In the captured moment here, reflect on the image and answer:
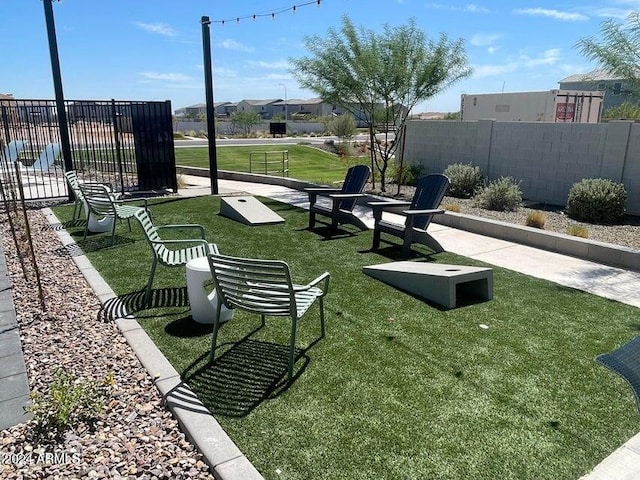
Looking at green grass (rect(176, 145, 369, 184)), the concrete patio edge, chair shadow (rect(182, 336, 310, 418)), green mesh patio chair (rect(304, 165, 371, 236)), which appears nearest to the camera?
the concrete patio edge

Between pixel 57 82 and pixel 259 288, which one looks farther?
pixel 57 82

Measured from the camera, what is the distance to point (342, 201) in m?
8.07

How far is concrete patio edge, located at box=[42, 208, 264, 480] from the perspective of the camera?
2396 mm

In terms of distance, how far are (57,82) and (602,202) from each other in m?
10.6

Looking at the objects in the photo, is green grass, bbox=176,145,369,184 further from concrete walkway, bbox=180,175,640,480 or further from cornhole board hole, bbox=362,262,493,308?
cornhole board hole, bbox=362,262,493,308

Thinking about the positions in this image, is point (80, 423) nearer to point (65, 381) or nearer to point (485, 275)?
point (65, 381)

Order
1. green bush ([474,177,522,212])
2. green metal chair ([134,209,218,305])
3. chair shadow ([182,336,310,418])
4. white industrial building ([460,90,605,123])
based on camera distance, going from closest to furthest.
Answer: chair shadow ([182,336,310,418]) → green metal chair ([134,209,218,305]) → green bush ([474,177,522,212]) → white industrial building ([460,90,605,123])

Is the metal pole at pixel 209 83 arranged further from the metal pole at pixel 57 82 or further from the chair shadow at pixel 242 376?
the chair shadow at pixel 242 376

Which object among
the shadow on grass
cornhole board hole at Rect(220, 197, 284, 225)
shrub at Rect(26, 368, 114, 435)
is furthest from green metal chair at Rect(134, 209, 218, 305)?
cornhole board hole at Rect(220, 197, 284, 225)

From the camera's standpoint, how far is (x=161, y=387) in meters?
3.11

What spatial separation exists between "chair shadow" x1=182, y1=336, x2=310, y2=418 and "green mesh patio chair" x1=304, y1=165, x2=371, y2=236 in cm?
396

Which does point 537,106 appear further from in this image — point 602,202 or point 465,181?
point 602,202

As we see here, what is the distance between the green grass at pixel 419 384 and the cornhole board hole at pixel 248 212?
300cm

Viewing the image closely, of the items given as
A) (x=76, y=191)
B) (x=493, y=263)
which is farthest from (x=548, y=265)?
(x=76, y=191)
